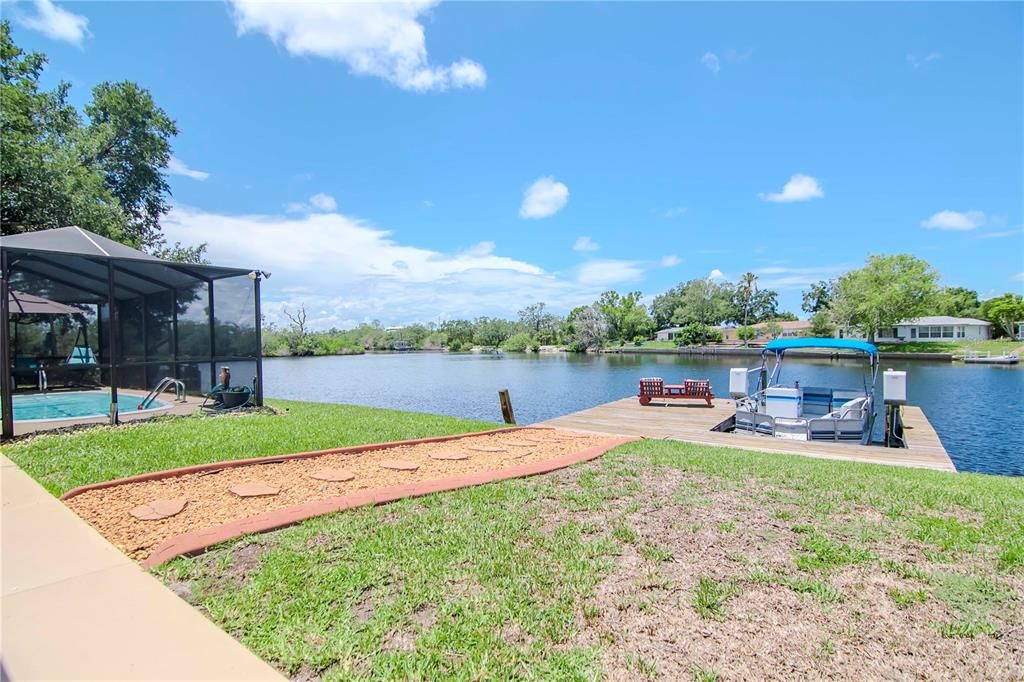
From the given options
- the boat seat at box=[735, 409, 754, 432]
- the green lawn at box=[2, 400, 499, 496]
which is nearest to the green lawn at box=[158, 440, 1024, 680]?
the green lawn at box=[2, 400, 499, 496]

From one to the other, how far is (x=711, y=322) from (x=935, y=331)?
1212 inches

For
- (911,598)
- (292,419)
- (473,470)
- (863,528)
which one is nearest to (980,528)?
(863,528)

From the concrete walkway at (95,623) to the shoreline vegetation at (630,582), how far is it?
0.44ft

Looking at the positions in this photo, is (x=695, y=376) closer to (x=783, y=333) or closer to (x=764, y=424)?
(x=764, y=424)

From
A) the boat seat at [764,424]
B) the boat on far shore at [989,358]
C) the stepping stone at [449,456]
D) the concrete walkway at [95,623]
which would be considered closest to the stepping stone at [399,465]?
the stepping stone at [449,456]

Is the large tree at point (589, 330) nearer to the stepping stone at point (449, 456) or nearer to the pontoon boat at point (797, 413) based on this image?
the pontoon boat at point (797, 413)

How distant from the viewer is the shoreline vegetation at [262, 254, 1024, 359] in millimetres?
52156

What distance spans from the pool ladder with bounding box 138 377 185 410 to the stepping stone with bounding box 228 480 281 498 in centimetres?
574

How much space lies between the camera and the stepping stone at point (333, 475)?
4977 millimetres

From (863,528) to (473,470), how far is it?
353 centimetres

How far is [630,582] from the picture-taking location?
9.17 feet

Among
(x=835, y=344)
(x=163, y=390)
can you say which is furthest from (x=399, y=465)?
(x=835, y=344)

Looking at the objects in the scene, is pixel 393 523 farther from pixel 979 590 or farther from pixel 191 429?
pixel 191 429

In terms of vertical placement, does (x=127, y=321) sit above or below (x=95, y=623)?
above
